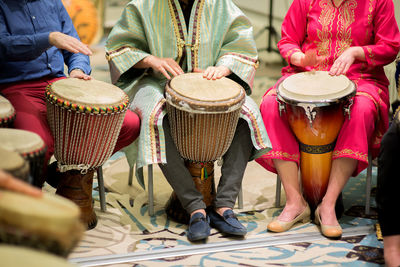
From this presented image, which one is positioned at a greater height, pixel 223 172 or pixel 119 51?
Result: pixel 119 51

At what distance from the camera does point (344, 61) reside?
286 cm

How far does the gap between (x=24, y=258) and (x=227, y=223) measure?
163 centimetres

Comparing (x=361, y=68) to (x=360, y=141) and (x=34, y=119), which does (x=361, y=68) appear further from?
(x=34, y=119)

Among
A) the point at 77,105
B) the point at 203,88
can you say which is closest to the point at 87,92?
the point at 77,105

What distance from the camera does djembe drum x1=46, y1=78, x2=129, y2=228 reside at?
248cm

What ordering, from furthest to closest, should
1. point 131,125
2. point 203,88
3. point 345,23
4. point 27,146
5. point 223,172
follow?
point 345,23, point 223,172, point 131,125, point 203,88, point 27,146

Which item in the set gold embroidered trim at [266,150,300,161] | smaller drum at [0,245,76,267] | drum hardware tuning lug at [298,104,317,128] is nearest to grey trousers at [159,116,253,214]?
gold embroidered trim at [266,150,300,161]

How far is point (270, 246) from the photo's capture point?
261cm

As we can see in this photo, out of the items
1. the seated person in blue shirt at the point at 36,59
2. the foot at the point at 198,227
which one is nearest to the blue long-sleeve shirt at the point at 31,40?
the seated person in blue shirt at the point at 36,59

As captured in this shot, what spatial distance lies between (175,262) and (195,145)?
2.07 feet

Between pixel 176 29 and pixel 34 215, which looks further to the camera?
pixel 176 29

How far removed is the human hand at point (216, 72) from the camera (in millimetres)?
2801

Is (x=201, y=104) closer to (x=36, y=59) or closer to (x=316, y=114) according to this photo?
(x=316, y=114)

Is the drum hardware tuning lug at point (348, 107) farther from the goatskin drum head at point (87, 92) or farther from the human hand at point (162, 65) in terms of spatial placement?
the goatskin drum head at point (87, 92)
